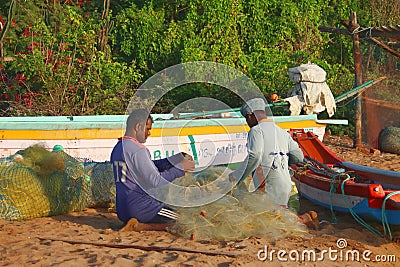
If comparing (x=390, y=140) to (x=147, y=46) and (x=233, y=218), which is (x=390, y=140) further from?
(x=233, y=218)

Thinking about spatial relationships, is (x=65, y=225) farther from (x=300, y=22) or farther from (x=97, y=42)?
(x=300, y=22)

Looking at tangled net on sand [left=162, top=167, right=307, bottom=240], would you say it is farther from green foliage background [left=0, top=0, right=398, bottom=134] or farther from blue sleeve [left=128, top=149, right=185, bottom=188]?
green foliage background [left=0, top=0, right=398, bottom=134]

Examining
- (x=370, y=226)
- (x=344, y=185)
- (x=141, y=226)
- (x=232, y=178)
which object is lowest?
(x=370, y=226)

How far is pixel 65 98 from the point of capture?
41.7 ft

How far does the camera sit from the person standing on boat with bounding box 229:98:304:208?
22.8 ft

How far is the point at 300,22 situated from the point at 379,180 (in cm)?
882

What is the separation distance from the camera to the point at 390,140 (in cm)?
1327

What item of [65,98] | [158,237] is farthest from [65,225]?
[65,98]

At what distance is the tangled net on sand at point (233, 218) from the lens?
6.20 m

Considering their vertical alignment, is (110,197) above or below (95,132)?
below

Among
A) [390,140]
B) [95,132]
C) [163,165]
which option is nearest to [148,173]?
[163,165]

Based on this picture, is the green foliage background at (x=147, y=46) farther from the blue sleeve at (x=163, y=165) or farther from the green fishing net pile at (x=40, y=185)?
the blue sleeve at (x=163, y=165)

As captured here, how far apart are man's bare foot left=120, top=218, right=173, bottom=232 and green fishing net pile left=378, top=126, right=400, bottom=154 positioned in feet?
26.5

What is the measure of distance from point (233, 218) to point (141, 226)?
3.31 ft
